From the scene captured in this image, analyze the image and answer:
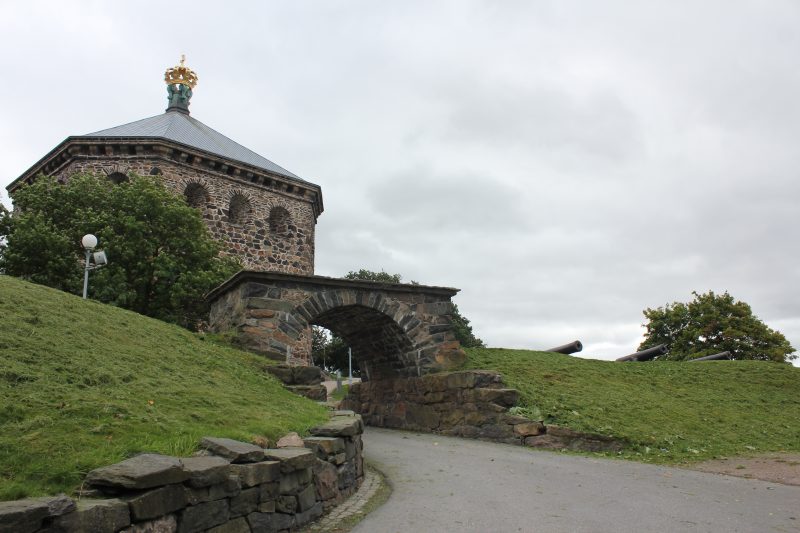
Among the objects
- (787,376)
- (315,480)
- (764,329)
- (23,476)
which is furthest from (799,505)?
(764,329)

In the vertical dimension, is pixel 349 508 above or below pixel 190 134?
below

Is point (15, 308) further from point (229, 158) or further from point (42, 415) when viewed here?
point (229, 158)

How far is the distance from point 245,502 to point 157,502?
105 cm

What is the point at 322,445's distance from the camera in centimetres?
644

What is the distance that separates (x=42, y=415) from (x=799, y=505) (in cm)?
800

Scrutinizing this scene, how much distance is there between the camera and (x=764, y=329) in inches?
1502

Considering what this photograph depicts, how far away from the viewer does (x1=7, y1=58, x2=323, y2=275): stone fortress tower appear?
80.7 ft

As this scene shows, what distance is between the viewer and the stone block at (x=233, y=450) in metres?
4.92

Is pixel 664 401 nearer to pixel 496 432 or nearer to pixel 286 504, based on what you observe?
pixel 496 432

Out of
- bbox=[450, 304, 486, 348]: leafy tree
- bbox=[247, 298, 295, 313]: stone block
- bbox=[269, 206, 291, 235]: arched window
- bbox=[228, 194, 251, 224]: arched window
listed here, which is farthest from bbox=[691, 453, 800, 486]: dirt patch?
bbox=[450, 304, 486, 348]: leafy tree

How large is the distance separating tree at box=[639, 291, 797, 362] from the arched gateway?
2756cm

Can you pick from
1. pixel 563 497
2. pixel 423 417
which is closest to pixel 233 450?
pixel 563 497

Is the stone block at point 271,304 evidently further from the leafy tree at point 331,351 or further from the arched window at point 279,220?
the leafy tree at point 331,351

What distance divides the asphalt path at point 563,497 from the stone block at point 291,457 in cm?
80
